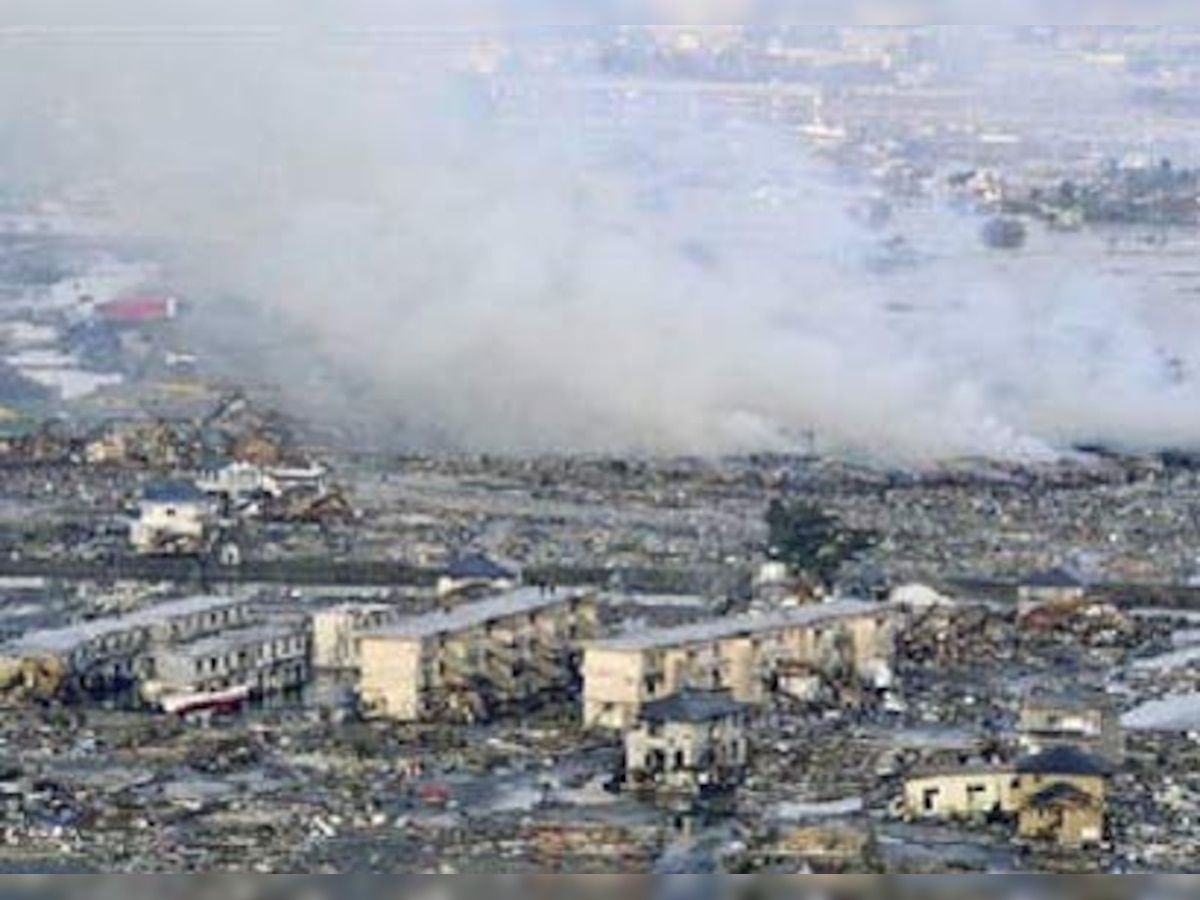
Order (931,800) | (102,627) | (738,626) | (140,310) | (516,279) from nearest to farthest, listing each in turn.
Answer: (931,800)
(738,626)
(102,627)
(516,279)
(140,310)

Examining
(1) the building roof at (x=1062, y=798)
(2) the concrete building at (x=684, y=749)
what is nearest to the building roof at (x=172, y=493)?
(2) the concrete building at (x=684, y=749)

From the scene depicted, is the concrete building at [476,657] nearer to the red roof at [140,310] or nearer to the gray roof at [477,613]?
the gray roof at [477,613]

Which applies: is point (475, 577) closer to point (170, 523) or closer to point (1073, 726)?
point (170, 523)

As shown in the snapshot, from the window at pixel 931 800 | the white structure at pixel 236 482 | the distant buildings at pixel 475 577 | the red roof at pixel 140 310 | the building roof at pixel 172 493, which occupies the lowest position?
Answer: the red roof at pixel 140 310

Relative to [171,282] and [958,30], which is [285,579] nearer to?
[171,282]

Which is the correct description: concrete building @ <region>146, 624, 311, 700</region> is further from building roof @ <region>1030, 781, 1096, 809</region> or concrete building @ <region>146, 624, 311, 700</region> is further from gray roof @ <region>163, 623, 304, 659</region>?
building roof @ <region>1030, 781, 1096, 809</region>

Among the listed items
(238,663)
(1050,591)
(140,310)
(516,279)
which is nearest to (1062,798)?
(238,663)

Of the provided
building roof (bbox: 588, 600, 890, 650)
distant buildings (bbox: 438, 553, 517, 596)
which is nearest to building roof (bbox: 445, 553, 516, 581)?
distant buildings (bbox: 438, 553, 517, 596)
